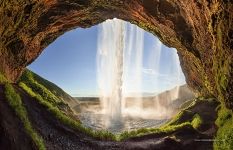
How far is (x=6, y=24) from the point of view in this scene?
1116 cm

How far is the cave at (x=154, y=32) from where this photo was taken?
30.4 feet

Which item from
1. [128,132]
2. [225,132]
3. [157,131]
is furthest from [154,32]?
[225,132]

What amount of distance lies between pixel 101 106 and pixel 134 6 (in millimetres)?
23592

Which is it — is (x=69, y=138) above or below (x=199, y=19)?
below

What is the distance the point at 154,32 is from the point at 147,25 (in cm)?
100

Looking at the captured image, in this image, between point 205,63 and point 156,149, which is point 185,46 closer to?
point 205,63

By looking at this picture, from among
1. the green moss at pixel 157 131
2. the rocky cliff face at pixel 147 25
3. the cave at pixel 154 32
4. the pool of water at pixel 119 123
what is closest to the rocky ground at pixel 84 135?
the cave at pixel 154 32

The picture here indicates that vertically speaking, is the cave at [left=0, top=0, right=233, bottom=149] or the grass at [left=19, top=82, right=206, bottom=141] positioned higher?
the cave at [left=0, top=0, right=233, bottom=149]

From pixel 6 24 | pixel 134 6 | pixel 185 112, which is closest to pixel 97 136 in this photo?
pixel 185 112

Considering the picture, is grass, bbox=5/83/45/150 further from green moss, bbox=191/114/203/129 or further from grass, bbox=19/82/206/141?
green moss, bbox=191/114/203/129

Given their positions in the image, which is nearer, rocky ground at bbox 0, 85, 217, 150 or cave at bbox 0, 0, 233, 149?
cave at bbox 0, 0, 233, 149

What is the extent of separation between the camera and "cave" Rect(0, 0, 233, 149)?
9.27m

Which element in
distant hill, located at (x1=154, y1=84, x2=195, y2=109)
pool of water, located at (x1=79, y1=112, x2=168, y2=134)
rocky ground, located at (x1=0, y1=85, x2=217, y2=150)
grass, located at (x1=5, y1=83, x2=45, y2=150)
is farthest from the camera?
distant hill, located at (x1=154, y1=84, x2=195, y2=109)

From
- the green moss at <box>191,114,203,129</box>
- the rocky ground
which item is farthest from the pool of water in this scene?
the rocky ground
